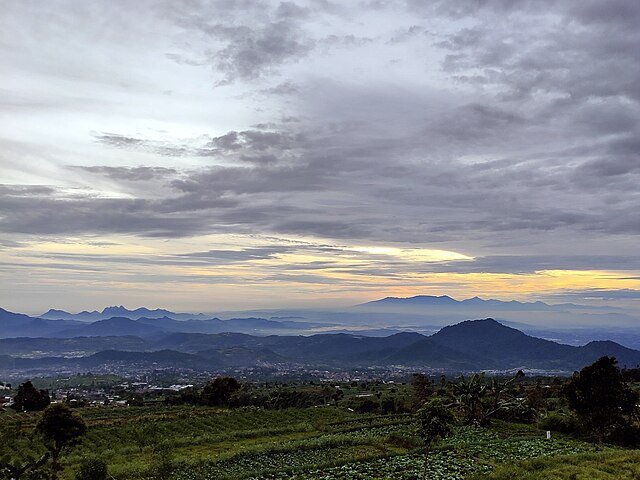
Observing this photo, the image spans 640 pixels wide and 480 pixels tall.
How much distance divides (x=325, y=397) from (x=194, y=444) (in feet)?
201

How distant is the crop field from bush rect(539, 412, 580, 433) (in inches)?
71.7

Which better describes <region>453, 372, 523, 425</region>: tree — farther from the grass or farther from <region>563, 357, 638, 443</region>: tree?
A: the grass

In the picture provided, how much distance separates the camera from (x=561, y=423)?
50.4 metres

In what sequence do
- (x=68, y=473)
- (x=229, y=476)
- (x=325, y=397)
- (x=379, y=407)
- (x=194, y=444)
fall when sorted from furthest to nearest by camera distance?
(x=325, y=397) → (x=379, y=407) → (x=194, y=444) → (x=68, y=473) → (x=229, y=476)

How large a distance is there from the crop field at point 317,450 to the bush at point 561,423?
1821 millimetres

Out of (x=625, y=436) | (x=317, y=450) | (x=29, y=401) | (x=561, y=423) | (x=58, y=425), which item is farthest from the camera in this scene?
(x=29, y=401)

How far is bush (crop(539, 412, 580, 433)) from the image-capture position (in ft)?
163

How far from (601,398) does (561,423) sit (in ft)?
30.8

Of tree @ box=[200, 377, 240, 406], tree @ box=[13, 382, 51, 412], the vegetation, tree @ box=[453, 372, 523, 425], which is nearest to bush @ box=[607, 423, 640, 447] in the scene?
the vegetation

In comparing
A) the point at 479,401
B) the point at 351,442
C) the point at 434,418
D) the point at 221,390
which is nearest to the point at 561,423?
the point at 479,401

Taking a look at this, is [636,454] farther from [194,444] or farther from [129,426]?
[129,426]

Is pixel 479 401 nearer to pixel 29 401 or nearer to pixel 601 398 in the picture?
pixel 601 398

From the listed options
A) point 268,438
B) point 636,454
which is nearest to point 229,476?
point 268,438

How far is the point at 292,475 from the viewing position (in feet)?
104
